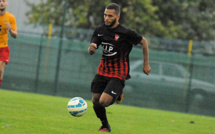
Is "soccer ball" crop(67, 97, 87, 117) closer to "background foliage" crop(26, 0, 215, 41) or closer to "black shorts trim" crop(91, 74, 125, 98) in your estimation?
"black shorts trim" crop(91, 74, 125, 98)

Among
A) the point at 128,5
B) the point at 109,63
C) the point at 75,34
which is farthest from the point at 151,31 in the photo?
the point at 109,63

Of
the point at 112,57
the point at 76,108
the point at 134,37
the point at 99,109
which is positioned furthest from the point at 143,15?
the point at 76,108

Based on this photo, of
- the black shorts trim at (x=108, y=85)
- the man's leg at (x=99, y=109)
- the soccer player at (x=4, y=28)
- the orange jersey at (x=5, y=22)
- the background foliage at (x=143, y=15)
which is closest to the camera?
the black shorts trim at (x=108, y=85)

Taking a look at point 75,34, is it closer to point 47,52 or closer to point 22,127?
point 47,52

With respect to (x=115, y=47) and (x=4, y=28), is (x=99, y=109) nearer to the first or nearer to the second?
(x=115, y=47)

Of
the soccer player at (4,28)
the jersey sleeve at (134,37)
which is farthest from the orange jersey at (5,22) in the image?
the jersey sleeve at (134,37)

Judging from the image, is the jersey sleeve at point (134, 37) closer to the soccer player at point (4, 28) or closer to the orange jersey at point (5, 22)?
the soccer player at point (4, 28)

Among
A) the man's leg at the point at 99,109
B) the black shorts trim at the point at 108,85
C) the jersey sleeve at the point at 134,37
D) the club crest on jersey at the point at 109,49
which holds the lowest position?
the man's leg at the point at 99,109

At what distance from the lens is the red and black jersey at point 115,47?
25.4ft

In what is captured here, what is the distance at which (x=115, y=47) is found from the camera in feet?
25.4

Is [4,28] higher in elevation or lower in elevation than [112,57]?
higher

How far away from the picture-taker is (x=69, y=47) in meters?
17.2

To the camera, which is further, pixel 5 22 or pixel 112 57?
pixel 5 22

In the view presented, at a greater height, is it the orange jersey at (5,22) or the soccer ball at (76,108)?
the orange jersey at (5,22)
